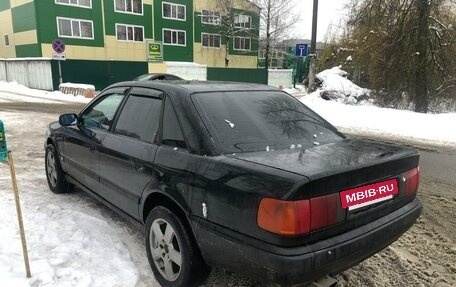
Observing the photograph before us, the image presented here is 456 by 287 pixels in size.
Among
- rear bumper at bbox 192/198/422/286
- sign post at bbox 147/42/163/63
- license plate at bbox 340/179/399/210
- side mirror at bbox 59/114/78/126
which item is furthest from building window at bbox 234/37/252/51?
rear bumper at bbox 192/198/422/286

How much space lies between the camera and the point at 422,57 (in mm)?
15039

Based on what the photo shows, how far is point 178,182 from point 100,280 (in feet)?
3.37

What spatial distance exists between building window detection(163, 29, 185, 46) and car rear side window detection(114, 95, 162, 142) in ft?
111

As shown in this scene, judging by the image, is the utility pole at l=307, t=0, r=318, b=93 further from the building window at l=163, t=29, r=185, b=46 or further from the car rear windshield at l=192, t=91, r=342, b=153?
the building window at l=163, t=29, r=185, b=46

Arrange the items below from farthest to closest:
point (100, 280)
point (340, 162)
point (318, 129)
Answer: point (318, 129), point (100, 280), point (340, 162)

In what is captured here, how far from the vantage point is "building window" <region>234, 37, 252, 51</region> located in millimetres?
41781

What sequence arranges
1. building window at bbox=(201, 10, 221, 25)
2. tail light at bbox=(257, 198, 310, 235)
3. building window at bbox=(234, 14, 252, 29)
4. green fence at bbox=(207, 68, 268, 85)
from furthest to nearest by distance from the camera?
building window at bbox=(234, 14, 252, 29)
building window at bbox=(201, 10, 221, 25)
green fence at bbox=(207, 68, 268, 85)
tail light at bbox=(257, 198, 310, 235)

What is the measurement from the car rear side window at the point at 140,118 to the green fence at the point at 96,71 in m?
24.2

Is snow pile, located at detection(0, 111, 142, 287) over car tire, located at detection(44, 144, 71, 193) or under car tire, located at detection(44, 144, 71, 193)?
under

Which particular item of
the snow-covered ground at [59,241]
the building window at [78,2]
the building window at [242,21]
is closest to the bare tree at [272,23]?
the building window at [242,21]

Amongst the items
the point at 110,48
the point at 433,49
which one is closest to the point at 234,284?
the point at 433,49

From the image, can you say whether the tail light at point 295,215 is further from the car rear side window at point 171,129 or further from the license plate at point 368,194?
the car rear side window at point 171,129

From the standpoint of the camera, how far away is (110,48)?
1284 inches

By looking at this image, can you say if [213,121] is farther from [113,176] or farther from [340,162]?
[113,176]
